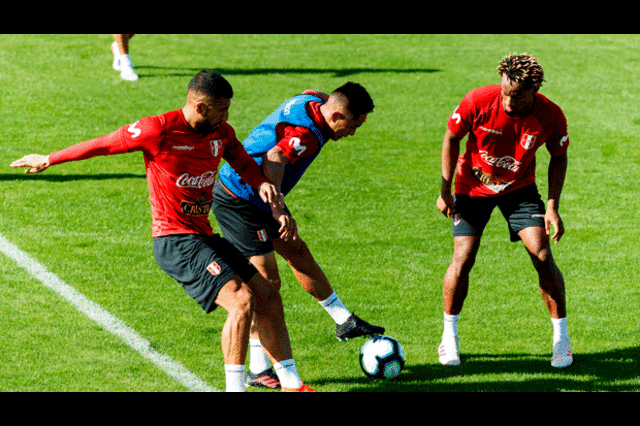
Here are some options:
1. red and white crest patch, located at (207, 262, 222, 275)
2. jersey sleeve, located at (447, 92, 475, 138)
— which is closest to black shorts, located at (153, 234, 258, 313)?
red and white crest patch, located at (207, 262, 222, 275)

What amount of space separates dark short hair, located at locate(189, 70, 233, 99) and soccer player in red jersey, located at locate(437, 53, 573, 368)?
6.18 feet

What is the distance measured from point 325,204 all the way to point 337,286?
2.68 m

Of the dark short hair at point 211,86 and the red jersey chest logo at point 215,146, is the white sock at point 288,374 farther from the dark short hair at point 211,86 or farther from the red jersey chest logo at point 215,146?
the dark short hair at point 211,86

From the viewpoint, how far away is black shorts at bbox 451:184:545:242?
6.51 meters

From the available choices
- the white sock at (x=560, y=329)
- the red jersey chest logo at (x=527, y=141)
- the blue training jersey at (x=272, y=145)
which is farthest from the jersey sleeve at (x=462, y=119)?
the white sock at (x=560, y=329)

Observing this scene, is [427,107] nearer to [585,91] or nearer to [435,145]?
[435,145]

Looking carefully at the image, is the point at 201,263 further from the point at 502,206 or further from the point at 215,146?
the point at 502,206

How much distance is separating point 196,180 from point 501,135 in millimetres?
2415

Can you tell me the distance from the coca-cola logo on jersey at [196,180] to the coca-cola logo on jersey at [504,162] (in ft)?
7.27

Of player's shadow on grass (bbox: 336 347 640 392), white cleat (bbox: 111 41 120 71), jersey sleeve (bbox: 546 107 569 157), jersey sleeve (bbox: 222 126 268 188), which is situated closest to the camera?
jersey sleeve (bbox: 222 126 268 188)

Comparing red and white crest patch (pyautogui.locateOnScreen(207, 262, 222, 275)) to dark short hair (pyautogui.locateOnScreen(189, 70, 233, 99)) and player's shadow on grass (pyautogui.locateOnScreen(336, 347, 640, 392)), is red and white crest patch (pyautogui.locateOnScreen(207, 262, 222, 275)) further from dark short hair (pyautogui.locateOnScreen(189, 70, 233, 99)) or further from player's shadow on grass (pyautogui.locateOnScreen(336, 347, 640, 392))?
player's shadow on grass (pyautogui.locateOnScreen(336, 347, 640, 392))

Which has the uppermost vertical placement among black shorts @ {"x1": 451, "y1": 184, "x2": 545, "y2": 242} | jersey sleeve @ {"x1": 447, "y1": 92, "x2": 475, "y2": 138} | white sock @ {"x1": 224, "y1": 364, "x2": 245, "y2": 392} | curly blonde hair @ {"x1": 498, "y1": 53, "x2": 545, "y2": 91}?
curly blonde hair @ {"x1": 498, "y1": 53, "x2": 545, "y2": 91}

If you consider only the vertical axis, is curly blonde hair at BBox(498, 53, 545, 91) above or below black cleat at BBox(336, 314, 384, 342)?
above

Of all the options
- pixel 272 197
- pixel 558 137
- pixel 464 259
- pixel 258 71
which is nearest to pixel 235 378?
pixel 272 197
